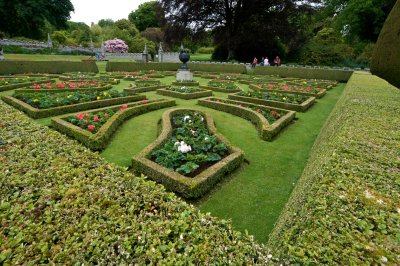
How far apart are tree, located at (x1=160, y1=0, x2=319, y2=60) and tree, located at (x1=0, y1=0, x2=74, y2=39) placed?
1643 centimetres

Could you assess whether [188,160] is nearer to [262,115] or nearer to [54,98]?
[262,115]

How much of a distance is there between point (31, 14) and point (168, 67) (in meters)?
20.5

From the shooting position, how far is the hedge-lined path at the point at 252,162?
448cm

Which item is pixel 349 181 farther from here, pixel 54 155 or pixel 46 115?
pixel 46 115

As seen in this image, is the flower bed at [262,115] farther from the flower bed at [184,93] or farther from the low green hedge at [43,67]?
the low green hedge at [43,67]

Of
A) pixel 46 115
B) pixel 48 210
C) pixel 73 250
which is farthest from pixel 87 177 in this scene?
pixel 46 115

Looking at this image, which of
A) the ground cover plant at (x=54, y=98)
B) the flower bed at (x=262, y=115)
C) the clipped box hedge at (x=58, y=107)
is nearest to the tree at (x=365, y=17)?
the flower bed at (x=262, y=115)

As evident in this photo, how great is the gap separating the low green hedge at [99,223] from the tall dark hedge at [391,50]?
12969mm

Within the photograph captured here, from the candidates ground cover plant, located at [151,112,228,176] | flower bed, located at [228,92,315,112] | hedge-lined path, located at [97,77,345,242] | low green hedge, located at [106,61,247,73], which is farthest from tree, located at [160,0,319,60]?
ground cover plant, located at [151,112,228,176]

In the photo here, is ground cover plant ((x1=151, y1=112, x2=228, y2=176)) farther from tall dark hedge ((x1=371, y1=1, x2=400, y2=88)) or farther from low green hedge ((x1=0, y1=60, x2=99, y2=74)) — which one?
low green hedge ((x1=0, y1=60, x2=99, y2=74))

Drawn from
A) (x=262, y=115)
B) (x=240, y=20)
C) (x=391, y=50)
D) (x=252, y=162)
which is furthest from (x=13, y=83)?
(x=240, y=20)

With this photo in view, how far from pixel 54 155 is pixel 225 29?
34.9 meters

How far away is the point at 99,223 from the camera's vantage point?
2225 millimetres

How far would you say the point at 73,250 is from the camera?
1.92 meters
